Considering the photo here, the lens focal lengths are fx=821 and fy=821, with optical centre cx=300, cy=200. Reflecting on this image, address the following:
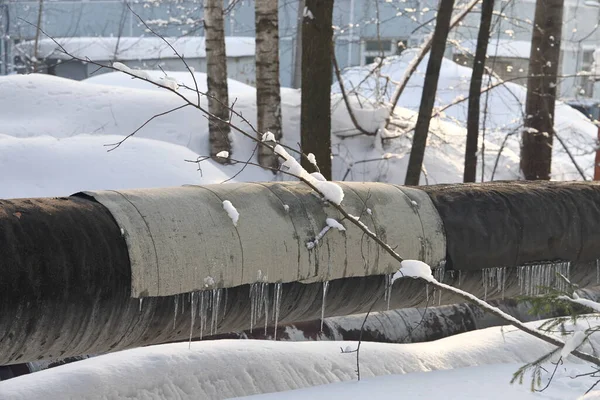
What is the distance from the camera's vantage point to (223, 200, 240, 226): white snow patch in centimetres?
372

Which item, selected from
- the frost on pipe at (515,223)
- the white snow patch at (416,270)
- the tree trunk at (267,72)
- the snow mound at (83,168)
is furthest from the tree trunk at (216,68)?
the white snow patch at (416,270)

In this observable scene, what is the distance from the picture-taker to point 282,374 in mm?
4082

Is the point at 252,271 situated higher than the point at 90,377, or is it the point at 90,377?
→ the point at 252,271

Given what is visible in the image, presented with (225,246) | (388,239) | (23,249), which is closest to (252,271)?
(225,246)

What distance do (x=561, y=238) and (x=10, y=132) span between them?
6731 mm

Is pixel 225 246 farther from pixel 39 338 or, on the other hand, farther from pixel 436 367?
pixel 436 367

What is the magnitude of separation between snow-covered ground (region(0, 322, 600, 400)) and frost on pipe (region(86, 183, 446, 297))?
530 mm

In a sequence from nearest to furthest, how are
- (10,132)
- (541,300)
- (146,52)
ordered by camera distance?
(541,300)
(10,132)
(146,52)

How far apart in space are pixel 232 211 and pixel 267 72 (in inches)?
235

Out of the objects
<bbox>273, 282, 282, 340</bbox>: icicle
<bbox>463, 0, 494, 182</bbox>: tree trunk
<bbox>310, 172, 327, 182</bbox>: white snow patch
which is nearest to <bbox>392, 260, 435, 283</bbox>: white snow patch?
<bbox>310, 172, 327, 182</bbox>: white snow patch

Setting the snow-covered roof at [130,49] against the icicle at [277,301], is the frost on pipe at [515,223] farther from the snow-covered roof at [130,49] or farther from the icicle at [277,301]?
the snow-covered roof at [130,49]

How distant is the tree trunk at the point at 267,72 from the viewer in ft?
30.4

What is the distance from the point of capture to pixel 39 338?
10.9 ft

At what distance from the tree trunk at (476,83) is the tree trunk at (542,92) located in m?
1.09
